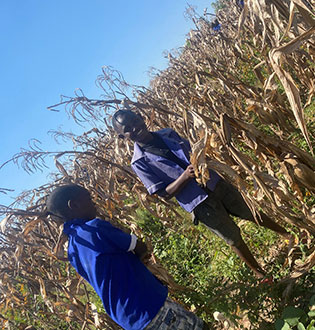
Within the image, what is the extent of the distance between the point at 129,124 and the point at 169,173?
40 cm

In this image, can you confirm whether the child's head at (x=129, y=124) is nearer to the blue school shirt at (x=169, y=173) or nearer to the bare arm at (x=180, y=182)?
the blue school shirt at (x=169, y=173)

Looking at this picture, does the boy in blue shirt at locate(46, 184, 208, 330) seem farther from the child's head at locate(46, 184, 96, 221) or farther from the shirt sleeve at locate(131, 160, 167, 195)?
the shirt sleeve at locate(131, 160, 167, 195)

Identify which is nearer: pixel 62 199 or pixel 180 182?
pixel 62 199

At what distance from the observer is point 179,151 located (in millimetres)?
2256

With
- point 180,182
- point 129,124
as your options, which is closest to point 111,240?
point 180,182

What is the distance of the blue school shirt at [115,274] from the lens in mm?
1667

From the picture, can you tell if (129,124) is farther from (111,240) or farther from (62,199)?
(111,240)

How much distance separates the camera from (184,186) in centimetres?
215

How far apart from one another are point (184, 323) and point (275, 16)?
1501 mm

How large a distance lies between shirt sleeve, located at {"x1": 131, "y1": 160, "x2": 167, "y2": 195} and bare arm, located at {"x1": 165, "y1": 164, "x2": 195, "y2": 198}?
0.07 metres

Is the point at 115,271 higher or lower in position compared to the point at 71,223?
lower

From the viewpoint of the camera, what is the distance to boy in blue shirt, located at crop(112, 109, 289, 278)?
2213mm

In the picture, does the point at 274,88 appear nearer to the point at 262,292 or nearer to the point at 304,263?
the point at 304,263

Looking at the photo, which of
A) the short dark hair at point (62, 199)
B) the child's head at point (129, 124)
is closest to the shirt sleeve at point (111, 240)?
the short dark hair at point (62, 199)
